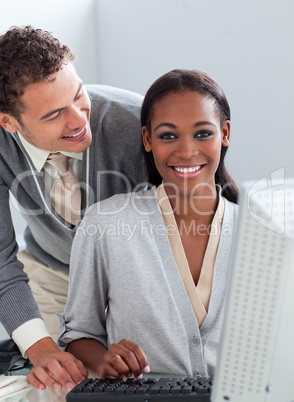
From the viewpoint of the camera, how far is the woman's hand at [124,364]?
112 cm

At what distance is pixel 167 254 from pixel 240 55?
1.71 m

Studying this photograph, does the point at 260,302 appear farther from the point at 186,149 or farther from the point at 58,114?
the point at 58,114

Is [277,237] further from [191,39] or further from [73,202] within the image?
[191,39]

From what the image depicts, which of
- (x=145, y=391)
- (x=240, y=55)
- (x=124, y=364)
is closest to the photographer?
(x=145, y=391)

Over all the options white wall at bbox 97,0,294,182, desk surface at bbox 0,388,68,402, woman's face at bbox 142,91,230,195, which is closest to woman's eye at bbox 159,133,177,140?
woman's face at bbox 142,91,230,195

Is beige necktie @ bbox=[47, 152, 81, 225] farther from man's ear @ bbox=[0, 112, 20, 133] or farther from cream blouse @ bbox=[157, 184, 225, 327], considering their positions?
cream blouse @ bbox=[157, 184, 225, 327]

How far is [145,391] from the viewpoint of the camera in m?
1.00

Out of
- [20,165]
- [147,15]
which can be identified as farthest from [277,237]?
[147,15]

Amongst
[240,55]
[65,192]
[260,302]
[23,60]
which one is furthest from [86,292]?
[240,55]

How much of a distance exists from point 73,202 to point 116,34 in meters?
1.98

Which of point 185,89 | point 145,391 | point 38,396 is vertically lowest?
point 38,396

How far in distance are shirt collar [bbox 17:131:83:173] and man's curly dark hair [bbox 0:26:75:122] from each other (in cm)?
15

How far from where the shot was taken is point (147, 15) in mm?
3258

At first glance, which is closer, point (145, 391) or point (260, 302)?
point (260, 302)
